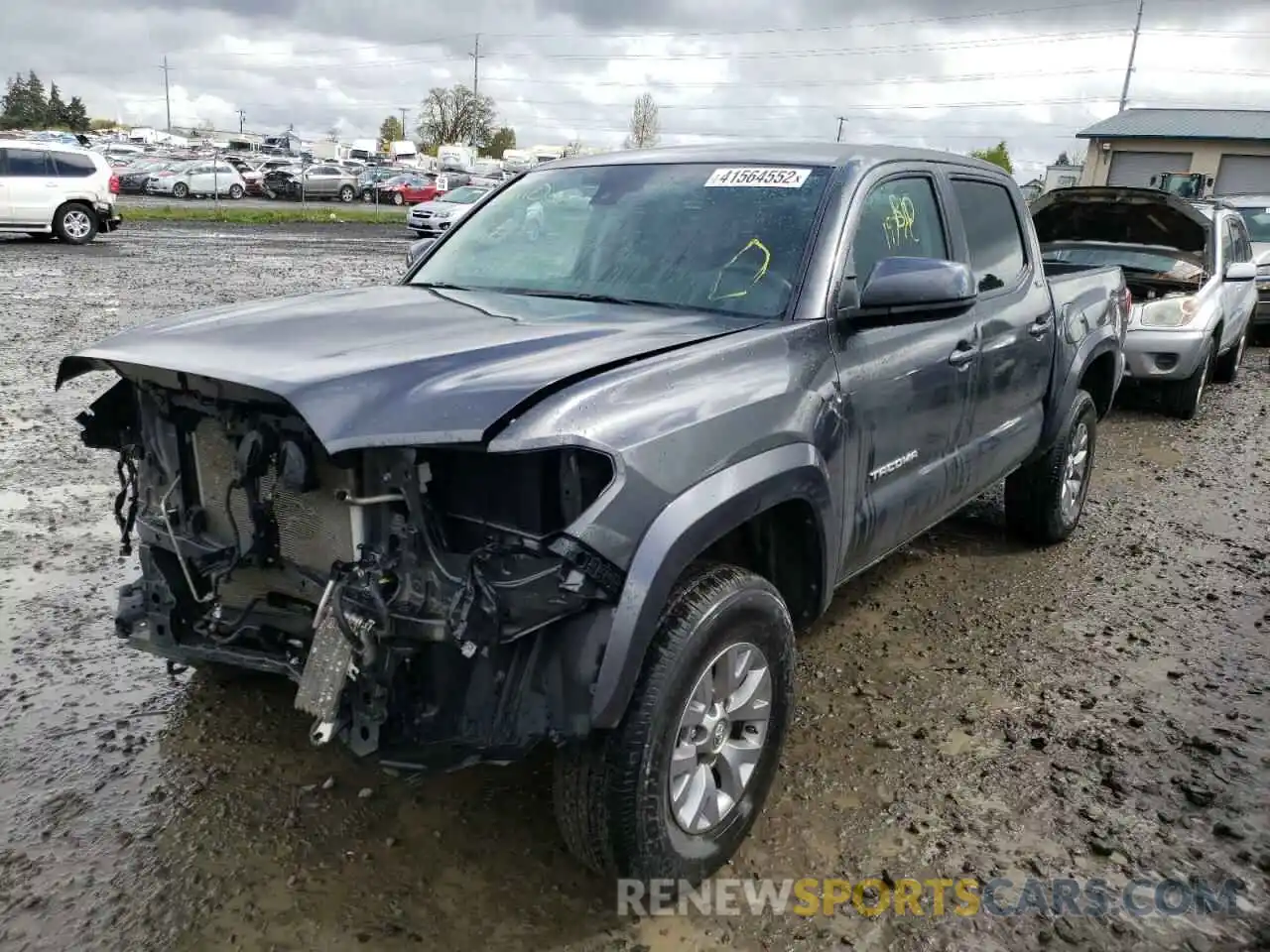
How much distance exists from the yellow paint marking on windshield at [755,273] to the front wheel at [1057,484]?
235cm

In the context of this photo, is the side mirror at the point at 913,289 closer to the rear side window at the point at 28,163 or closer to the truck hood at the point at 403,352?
the truck hood at the point at 403,352

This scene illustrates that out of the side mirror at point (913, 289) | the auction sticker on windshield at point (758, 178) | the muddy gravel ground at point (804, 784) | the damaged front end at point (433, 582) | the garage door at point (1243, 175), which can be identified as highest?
the garage door at point (1243, 175)

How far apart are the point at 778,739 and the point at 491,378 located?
4.33 ft

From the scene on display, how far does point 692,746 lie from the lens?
2.56m

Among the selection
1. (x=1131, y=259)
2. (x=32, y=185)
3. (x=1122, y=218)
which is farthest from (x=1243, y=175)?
(x=32, y=185)

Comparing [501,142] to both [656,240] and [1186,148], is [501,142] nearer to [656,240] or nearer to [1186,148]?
[1186,148]

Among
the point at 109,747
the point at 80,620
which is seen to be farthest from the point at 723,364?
the point at 80,620

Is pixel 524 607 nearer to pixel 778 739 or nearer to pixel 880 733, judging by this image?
pixel 778 739

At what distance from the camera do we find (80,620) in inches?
160

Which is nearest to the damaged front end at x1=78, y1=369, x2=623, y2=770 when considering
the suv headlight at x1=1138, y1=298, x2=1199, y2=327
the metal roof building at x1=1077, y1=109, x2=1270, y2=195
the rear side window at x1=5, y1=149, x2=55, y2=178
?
the suv headlight at x1=1138, y1=298, x2=1199, y2=327

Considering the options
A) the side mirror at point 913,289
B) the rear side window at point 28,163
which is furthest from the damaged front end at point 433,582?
the rear side window at point 28,163

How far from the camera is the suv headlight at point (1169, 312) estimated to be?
27.3 ft

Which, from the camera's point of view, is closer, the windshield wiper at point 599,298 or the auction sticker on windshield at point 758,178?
the windshield wiper at point 599,298
